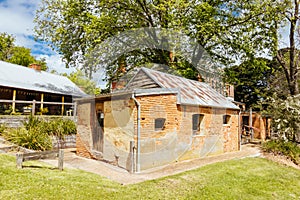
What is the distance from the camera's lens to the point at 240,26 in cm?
1722

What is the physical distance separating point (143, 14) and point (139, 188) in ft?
47.0

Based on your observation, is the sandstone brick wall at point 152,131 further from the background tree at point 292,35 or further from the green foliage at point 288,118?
the background tree at point 292,35

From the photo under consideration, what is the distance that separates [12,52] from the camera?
123 ft

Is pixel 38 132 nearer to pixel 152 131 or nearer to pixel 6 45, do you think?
pixel 152 131

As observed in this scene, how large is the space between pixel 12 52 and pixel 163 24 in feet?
102

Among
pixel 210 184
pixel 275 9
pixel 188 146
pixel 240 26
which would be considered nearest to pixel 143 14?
pixel 240 26

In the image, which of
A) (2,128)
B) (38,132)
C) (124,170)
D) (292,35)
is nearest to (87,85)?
(2,128)

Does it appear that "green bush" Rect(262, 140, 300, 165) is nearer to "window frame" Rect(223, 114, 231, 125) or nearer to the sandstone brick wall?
"window frame" Rect(223, 114, 231, 125)

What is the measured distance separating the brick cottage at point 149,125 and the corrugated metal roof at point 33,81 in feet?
32.0

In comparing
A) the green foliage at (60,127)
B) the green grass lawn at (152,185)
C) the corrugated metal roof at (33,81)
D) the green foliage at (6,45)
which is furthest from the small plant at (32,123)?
the green foliage at (6,45)

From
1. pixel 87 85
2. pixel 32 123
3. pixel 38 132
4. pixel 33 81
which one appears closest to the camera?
pixel 38 132

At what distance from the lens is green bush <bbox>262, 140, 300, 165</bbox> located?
12.4 m

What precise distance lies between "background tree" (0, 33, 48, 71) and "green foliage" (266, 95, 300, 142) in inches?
1362

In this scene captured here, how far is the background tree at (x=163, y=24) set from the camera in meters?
15.8
